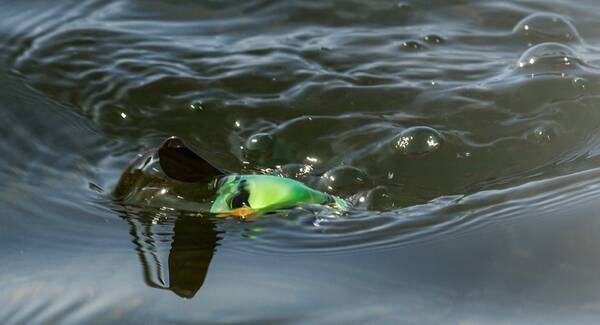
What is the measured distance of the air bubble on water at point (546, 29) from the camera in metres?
4.12

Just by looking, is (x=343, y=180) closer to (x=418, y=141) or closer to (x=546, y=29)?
(x=418, y=141)

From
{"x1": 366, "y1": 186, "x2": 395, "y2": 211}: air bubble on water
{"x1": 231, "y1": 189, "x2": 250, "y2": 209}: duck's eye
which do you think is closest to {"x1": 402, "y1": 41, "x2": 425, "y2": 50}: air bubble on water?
{"x1": 366, "y1": 186, "x2": 395, "y2": 211}: air bubble on water

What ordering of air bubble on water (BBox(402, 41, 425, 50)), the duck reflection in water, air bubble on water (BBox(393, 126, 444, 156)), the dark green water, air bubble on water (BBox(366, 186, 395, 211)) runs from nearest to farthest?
the dark green water → the duck reflection in water → air bubble on water (BBox(366, 186, 395, 211)) → air bubble on water (BBox(393, 126, 444, 156)) → air bubble on water (BBox(402, 41, 425, 50))

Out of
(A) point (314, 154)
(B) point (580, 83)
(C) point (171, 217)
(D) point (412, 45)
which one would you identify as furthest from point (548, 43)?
(C) point (171, 217)

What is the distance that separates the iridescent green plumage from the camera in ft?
8.59

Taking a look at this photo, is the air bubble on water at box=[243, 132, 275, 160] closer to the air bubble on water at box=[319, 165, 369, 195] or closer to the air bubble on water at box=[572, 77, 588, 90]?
the air bubble on water at box=[319, 165, 369, 195]

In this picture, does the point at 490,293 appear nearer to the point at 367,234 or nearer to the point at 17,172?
the point at 367,234

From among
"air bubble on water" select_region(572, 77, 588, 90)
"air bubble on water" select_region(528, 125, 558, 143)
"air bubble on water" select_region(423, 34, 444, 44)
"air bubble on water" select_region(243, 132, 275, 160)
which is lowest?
"air bubble on water" select_region(243, 132, 275, 160)

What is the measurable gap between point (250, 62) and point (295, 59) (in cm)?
20

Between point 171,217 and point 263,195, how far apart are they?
29 cm

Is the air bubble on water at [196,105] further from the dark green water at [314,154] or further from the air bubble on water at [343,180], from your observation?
the air bubble on water at [343,180]

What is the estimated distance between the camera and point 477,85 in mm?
3672

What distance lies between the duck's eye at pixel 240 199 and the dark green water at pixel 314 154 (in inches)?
4.1

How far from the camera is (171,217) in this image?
2611mm
